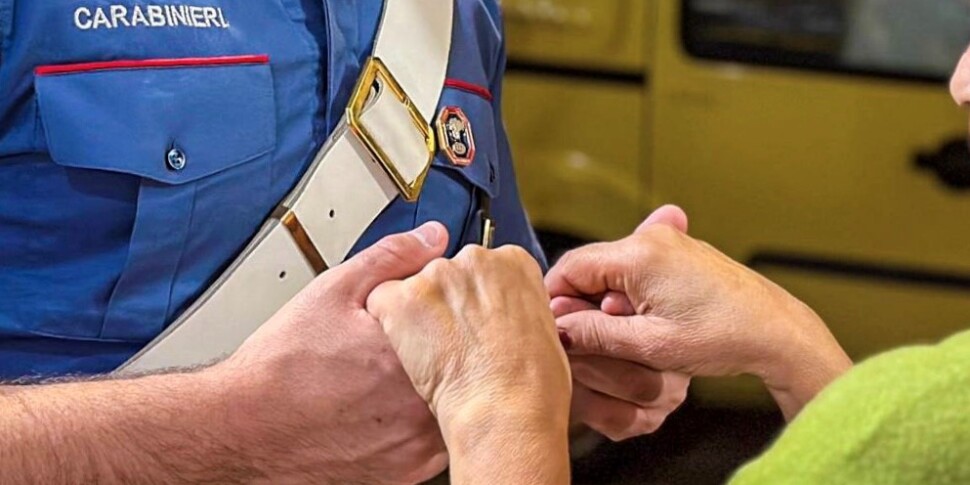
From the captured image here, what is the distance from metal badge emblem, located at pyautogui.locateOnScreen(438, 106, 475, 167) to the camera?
1336 mm

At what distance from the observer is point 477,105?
4.59ft

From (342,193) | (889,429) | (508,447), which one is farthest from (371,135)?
(889,429)

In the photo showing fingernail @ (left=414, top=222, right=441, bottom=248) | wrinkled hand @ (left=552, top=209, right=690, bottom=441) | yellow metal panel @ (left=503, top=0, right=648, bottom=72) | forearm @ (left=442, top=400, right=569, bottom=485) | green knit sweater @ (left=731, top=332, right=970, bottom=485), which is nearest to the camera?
green knit sweater @ (left=731, top=332, right=970, bottom=485)

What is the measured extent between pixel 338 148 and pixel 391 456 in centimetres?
28

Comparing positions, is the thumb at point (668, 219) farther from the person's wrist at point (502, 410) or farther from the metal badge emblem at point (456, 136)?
the person's wrist at point (502, 410)

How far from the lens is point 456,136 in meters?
1.35

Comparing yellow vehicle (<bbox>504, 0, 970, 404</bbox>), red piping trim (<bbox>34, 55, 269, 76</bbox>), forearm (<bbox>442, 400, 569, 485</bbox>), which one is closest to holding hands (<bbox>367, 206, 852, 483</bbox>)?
forearm (<bbox>442, 400, 569, 485</bbox>)

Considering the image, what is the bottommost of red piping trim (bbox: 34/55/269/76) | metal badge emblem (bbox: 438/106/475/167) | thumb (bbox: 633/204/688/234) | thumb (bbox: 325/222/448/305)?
thumb (bbox: 633/204/688/234)

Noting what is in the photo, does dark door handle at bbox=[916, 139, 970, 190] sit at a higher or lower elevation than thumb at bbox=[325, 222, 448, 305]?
lower

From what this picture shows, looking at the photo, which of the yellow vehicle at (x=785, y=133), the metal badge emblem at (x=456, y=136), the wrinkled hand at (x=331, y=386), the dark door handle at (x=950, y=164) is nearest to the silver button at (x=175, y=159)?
the wrinkled hand at (x=331, y=386)

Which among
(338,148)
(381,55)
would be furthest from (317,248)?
(381,55)

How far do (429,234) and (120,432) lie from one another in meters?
0.30

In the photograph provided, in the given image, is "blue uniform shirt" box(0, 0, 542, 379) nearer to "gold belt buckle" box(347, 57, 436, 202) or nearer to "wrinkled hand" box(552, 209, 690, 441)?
"gold belt buckle" box(347, 57, 436, 202)

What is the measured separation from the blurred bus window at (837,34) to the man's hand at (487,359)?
180 cm
